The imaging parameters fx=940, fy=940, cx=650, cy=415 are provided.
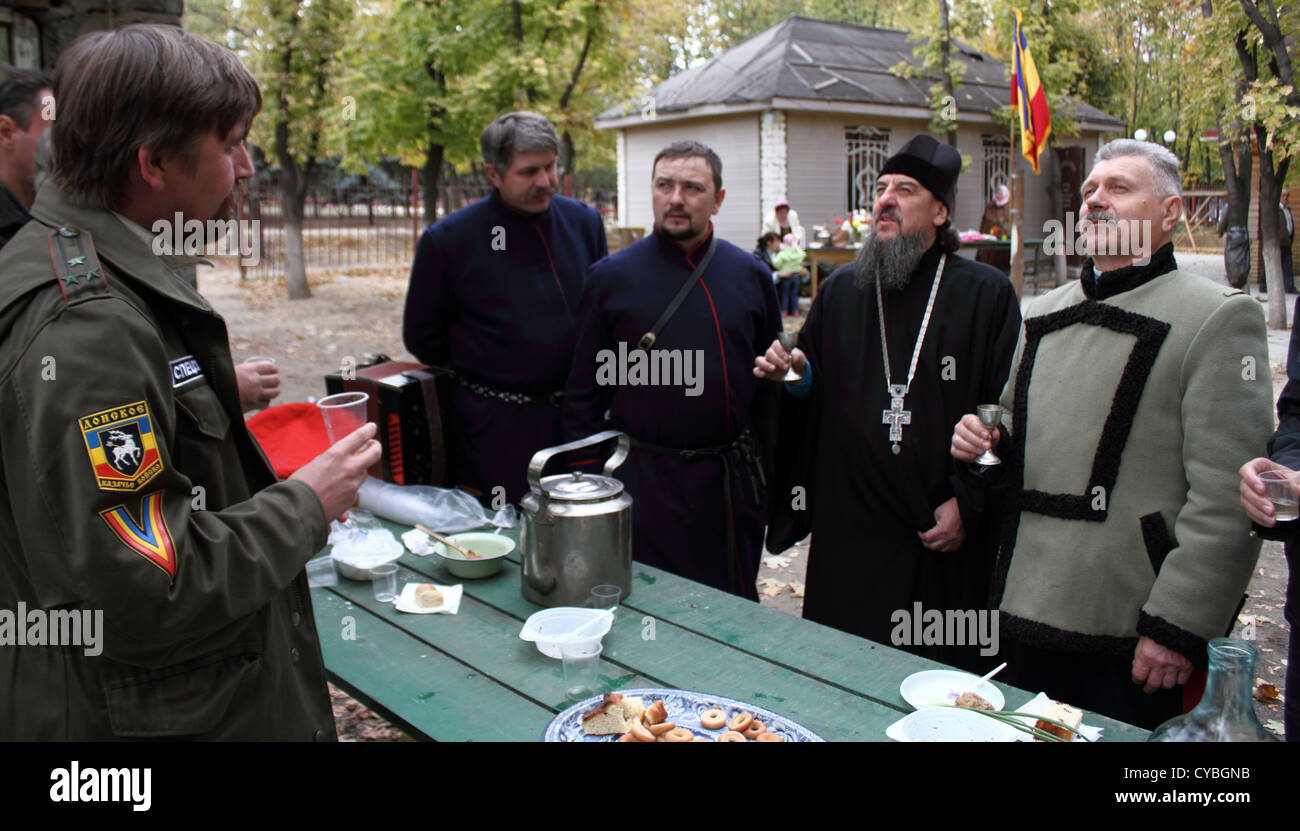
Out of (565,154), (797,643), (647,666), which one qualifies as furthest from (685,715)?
(565,154)

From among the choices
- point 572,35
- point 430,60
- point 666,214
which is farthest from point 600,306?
point 430,60

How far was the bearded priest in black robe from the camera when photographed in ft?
10.9

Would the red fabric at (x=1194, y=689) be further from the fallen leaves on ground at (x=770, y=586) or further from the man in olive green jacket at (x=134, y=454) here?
the fallen leaves on ground at (x=770, y=586)

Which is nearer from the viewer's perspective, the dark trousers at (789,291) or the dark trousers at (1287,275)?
the dark trousers at (789,291)

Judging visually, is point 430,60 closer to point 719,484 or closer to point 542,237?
point 542,237

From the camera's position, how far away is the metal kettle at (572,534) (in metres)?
2.54

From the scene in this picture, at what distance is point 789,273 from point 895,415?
36.1ft

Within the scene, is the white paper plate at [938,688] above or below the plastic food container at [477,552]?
below

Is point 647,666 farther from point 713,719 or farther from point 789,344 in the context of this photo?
point 789,344

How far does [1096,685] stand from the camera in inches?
104

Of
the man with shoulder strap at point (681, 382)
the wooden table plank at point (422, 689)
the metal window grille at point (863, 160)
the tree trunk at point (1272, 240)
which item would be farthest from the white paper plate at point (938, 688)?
the metal window grille at point (863, 160)

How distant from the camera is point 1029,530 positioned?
2.72m

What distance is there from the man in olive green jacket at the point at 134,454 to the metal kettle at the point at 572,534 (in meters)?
0.85
